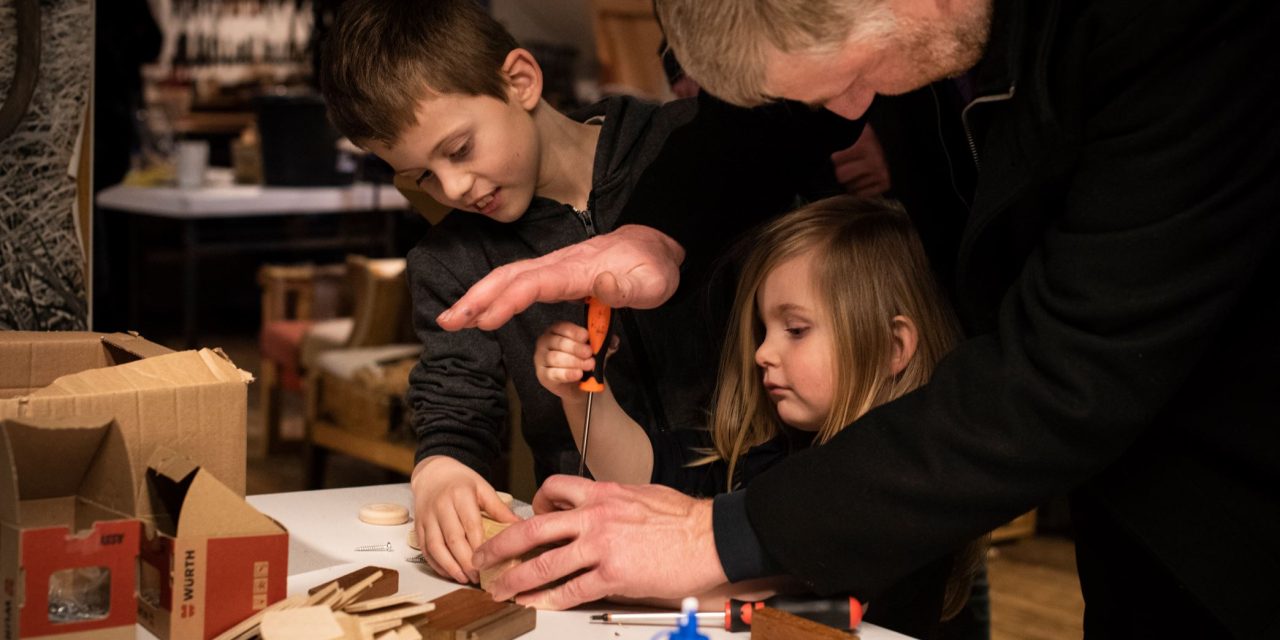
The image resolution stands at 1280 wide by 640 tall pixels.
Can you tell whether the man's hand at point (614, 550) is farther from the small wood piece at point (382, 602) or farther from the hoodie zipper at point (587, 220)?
the hoodie zipper at point (587, 220)

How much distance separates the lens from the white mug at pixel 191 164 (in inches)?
187

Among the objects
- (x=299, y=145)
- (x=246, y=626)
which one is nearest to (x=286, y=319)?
(x=299, y=145)

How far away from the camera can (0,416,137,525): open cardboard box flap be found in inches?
39.8

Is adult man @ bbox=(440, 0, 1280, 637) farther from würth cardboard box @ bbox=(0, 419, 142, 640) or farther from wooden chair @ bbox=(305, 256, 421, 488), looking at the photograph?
wooden chair @ bbox=(305, 256, 421, 488)

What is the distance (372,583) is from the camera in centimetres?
116

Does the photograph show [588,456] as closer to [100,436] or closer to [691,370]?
[691,370]

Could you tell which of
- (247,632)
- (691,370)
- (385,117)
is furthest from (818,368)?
(247,632)

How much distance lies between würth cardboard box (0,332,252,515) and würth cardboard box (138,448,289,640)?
0.04m

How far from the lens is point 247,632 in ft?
3.43

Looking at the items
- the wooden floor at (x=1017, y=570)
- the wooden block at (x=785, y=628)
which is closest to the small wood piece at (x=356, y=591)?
the wooden block at (x=785, y=628)

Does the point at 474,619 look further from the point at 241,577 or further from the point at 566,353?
the point at 566,353

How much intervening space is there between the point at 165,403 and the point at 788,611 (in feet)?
1.79

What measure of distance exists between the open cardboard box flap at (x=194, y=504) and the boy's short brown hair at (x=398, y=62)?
58 cm

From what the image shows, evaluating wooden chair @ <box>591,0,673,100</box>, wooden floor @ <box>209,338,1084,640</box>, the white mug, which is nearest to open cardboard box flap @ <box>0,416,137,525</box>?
wooden floor @ <box>209,338,1084,640</box>
